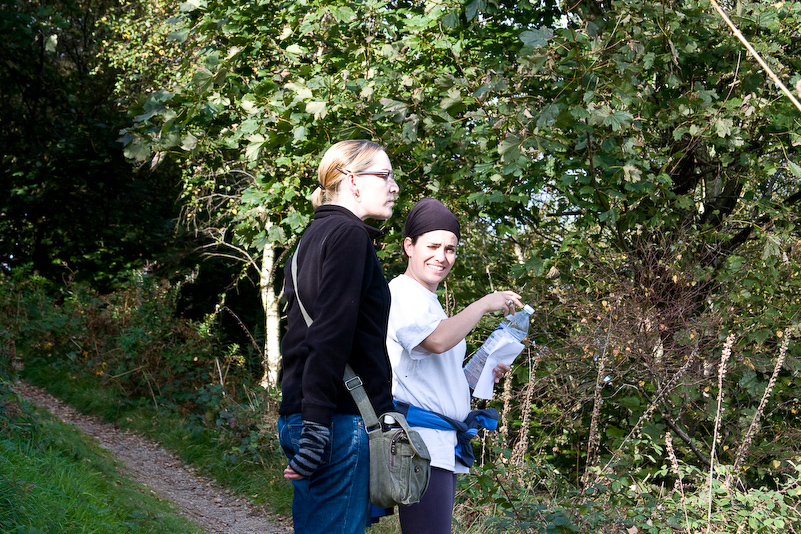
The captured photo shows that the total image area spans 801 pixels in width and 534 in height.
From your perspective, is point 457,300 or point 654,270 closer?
point 654,270

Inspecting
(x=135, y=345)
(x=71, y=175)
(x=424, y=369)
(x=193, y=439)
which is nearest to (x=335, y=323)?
(x=424, y=369)

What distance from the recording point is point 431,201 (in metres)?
2.85

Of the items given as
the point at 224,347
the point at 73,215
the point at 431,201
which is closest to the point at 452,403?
the point at 431,201

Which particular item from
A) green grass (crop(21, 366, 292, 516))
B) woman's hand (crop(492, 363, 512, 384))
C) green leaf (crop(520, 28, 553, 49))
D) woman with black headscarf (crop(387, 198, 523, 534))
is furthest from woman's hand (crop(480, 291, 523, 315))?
green grass (crop(21, 366, 292, 516))

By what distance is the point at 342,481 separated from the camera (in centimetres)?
209

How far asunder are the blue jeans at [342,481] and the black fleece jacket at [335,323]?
6cm

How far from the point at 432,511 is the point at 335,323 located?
2.89 feet

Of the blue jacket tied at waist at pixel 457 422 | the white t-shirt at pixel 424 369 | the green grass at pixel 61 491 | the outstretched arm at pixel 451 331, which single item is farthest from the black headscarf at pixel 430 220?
the green grass at pixel 61 491

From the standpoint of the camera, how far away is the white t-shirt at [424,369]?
253 cm

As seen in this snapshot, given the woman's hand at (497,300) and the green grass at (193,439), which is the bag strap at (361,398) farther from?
the green grass at (193,439)

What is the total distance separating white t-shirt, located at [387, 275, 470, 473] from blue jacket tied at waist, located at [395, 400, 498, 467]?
0.02 meters

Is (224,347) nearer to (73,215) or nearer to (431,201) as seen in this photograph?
(73,215)

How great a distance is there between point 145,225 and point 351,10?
10.6 meters

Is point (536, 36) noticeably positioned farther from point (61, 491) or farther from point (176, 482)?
point (176, 482)
